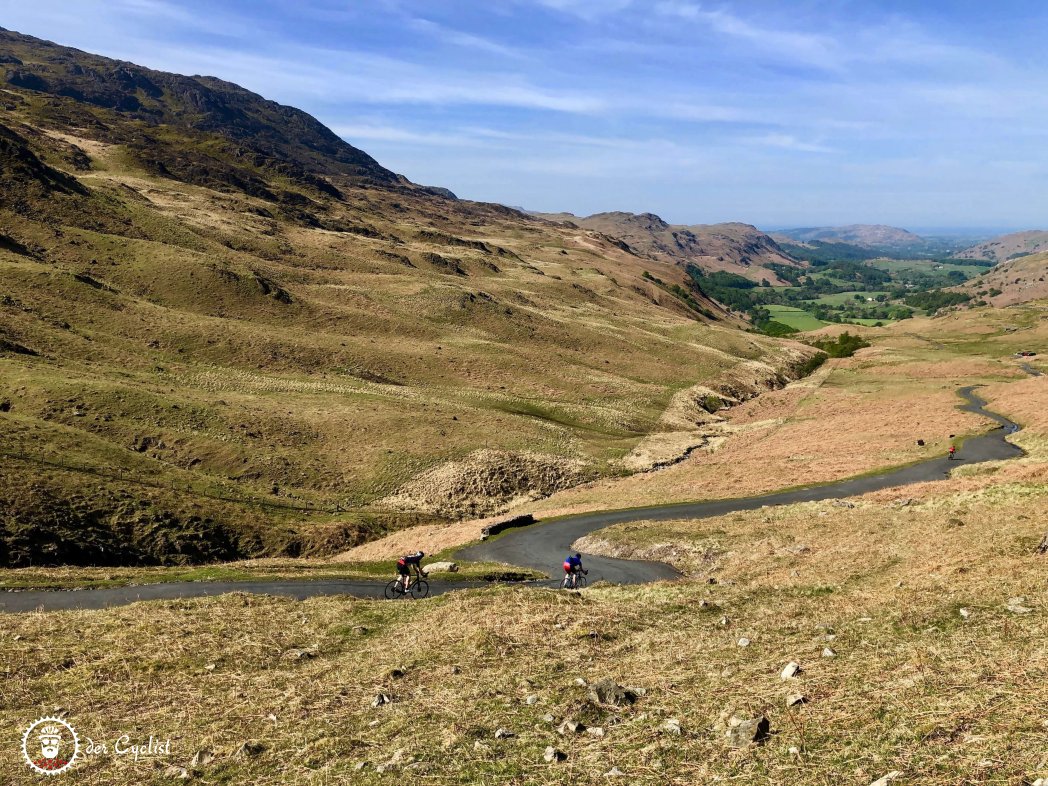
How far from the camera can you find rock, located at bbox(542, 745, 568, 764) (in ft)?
41.9

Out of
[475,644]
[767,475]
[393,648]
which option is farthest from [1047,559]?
[767,475]

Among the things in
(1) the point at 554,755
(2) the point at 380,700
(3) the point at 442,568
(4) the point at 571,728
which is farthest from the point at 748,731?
(3) the point at 442,568

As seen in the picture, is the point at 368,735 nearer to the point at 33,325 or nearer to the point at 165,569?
the point at 165,569

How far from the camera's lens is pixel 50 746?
14.3 meters

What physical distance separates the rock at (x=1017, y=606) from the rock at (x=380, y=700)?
1815cm

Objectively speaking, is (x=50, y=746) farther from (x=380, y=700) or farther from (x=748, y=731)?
(x=748, y=731)

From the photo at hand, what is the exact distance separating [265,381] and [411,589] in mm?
57184

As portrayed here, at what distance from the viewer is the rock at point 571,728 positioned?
555 inches

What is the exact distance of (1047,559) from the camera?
23.5 meters

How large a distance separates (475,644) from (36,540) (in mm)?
35497

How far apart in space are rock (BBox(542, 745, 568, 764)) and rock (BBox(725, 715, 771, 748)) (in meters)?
3.41

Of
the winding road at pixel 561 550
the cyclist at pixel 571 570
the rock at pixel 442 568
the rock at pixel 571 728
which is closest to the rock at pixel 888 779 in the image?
the rock at pixel 571 728

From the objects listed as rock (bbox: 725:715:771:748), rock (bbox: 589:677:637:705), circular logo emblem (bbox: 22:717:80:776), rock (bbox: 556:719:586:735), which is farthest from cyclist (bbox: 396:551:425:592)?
rock (bbox: 725:715:771:748)

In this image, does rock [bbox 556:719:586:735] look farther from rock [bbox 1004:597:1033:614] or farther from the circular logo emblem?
rock [bbox 1004:597:1033:614]
